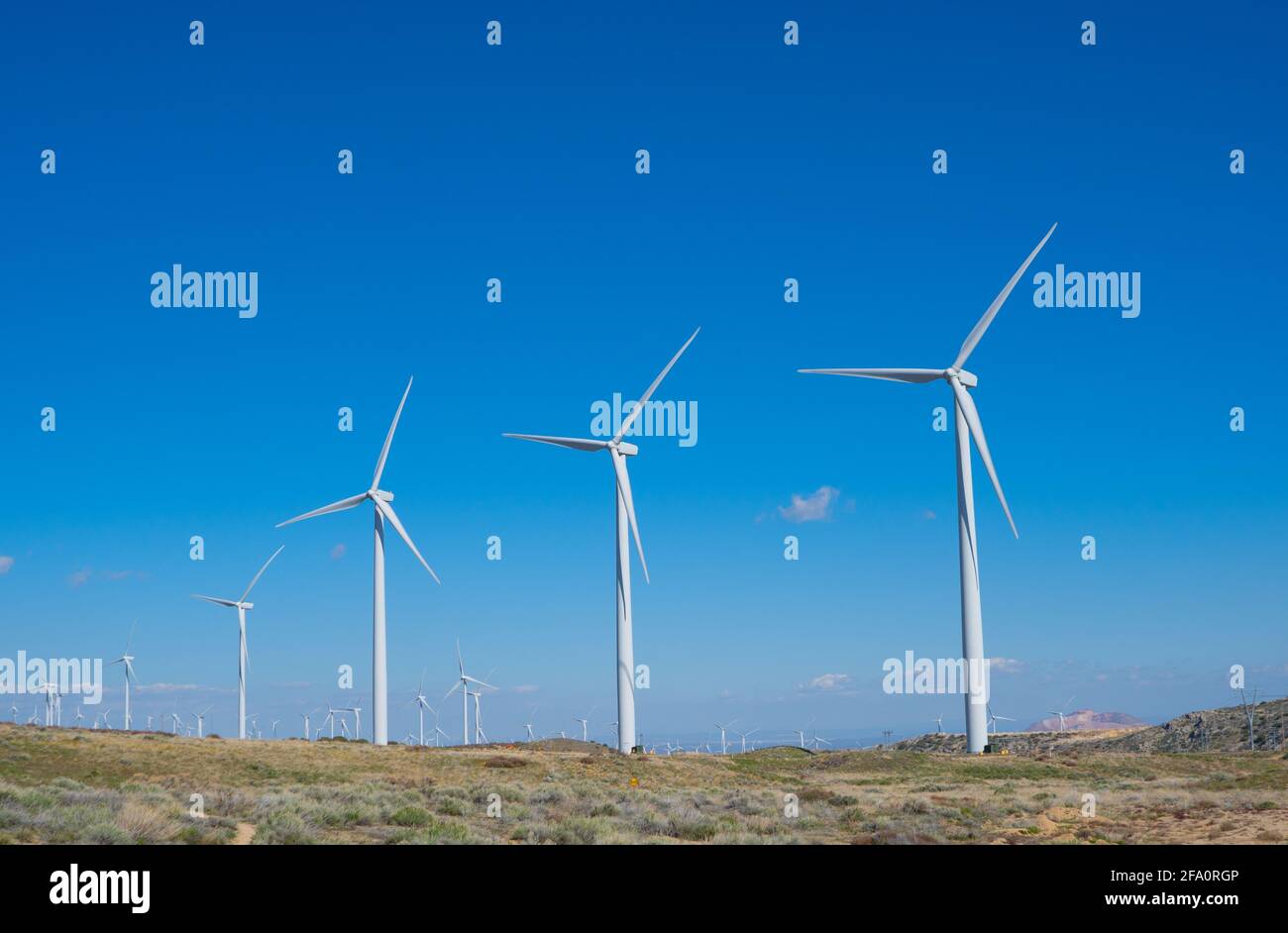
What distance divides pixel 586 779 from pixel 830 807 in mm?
11591

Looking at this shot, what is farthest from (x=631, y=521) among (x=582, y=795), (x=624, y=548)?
(x=582, y=795)

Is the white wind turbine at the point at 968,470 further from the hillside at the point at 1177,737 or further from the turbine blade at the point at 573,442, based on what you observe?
the hillside at the point at 1177,737

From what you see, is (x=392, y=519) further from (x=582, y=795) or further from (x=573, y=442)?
(x=582, y=795)

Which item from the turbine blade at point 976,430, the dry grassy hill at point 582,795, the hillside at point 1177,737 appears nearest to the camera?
the dry grassy hill at point 582,795

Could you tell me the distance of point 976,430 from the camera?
61812mm

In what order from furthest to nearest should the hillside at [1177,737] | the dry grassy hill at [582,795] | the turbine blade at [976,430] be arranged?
the hillside at [1177,737]
the turbine blade at [976,430]
the dry grassy hill at [582,795]

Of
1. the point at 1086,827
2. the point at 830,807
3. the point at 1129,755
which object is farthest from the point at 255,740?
the point at 1129,755

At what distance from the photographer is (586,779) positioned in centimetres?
4531

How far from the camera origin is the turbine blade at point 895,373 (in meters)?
66.3

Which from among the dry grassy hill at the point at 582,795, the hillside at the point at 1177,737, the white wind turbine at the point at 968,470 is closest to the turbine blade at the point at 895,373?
the white wind turbine at the point at 968,470

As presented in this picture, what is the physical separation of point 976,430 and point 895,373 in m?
7.40
